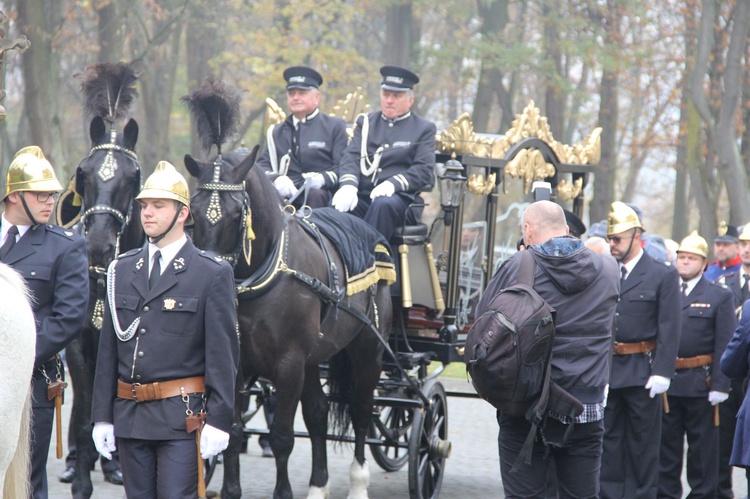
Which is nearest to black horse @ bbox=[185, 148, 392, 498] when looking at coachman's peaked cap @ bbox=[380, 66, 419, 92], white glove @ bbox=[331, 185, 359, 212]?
white glove @ bbox=[331, 185, 359, 212]

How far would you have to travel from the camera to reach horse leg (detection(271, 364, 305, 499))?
7.07 meters

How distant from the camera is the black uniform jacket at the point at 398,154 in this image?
850cm

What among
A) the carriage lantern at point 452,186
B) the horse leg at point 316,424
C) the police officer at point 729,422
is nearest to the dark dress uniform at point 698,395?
the police officer at point 729,422

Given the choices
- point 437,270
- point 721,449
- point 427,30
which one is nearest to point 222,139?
point 437,270

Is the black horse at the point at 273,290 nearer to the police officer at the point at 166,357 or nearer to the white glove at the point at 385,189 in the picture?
the white glove at the point at 385,189

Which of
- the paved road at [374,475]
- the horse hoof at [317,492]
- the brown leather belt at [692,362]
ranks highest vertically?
the brown leather belt at [692,362]

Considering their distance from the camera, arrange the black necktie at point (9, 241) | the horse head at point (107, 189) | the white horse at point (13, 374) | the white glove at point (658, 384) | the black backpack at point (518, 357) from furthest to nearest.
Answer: the white glove at point (658, 384)
the horse head at point (107, 189)
the black necktie at point (9, 241)
the black backpack at point (518, 357)
the white horse at point (13, 374)

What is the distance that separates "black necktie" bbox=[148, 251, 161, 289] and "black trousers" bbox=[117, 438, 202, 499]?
68 cm

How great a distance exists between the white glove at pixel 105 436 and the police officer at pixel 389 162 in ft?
11.9

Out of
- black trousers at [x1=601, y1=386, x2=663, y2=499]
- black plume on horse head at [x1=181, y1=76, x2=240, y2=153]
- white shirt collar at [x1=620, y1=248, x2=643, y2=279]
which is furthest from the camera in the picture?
white shirt collar at [x1=620, y1=248, x2=643, y2=279]

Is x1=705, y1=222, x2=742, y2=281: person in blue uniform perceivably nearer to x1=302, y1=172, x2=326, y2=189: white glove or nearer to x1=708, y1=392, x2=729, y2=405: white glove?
x1=708, y1=392, x2=729, y2=405: white glove

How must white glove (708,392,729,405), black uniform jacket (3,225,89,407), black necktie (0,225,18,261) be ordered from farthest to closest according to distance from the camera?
white glove (708,392,729,405) → black necktie (0,225,18,261) → black uniform jacket (3,225,89,407)

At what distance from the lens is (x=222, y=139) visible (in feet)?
23.5

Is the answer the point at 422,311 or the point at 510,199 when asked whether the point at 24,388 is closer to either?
the point at 422,311
